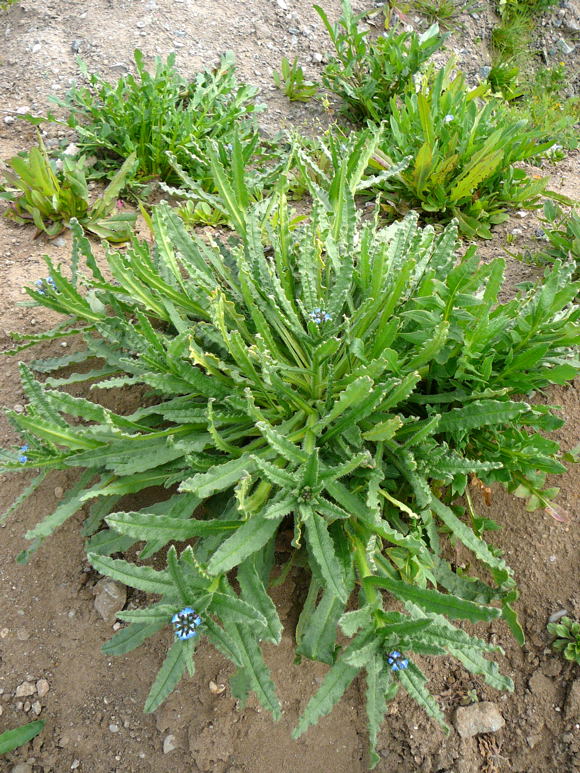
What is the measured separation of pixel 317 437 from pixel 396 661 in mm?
757

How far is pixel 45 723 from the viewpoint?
196cm

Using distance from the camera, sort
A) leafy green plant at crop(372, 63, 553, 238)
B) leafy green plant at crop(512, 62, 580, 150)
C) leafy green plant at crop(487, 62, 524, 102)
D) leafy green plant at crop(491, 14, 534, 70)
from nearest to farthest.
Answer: leafy green plant at crop(372, 63, 553, 238), leafy green plant at crop(512, 62, 580, 150), leafy green plant at crop(487, 62, 524, 102), leafy green plant at crop(491, 14, 534, 70)

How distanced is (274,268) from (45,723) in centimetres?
175

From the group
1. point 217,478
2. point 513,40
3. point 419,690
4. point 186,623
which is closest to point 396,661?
point 419,690

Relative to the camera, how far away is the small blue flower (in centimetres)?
150

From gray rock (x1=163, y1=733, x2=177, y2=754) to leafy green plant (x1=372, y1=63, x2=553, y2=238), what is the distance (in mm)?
2560

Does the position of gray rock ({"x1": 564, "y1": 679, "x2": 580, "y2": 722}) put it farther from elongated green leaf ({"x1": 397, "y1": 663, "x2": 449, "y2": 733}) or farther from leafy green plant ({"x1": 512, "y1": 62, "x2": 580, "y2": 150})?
leafy green plant ({"x1": 512, "y1": 62, "x2": 580, "y2": 150})

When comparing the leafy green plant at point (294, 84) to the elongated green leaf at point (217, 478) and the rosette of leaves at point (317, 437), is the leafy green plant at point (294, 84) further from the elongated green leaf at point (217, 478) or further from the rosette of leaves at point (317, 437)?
the elongated green leaf at point (217, 478)

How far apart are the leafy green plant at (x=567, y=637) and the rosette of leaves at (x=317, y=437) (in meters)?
0.22

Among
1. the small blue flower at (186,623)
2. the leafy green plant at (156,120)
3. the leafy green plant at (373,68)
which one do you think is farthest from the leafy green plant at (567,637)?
the leafy green plant at (373,68)

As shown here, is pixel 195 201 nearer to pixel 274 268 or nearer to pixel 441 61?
pixel 274 268

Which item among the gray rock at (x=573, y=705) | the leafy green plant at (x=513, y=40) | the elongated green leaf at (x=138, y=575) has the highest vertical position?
the leafy green plant at (x=513, y=40)

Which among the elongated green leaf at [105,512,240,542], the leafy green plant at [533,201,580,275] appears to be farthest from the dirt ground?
the leafy green plant at [533,201,580,275]

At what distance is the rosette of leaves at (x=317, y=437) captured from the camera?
1.64m
